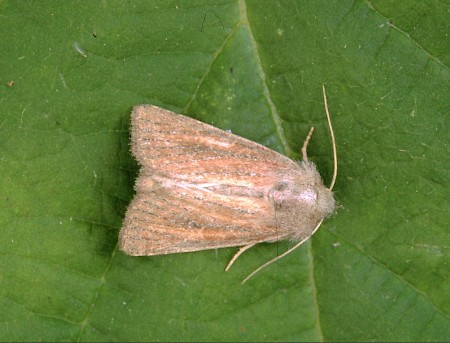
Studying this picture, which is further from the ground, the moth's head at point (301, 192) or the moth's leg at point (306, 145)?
the moth's leg at point (306, 145)

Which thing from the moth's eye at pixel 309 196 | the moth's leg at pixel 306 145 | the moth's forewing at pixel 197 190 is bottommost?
the moth's forewing at pixel 197 190

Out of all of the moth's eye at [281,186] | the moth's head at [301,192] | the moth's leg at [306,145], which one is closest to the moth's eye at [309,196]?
the moth's head at [301,192]

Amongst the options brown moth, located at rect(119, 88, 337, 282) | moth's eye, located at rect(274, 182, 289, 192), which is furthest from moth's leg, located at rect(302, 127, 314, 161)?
moth's eye, located at rect(274, 182, 289, 192)

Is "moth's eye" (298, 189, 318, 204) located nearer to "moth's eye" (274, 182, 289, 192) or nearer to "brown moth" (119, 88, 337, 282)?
"brown moth" (119, 88, 337, 282)

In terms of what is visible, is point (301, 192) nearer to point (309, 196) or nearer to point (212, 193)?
point (309, 196)

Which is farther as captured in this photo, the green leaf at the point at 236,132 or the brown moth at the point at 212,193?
the brown moth at the point at 212,193

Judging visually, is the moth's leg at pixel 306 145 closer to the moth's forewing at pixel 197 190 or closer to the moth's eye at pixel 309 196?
the moth's forewing at pixel 197 190

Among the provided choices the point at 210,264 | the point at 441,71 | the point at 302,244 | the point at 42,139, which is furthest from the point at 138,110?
the point at 441,71
